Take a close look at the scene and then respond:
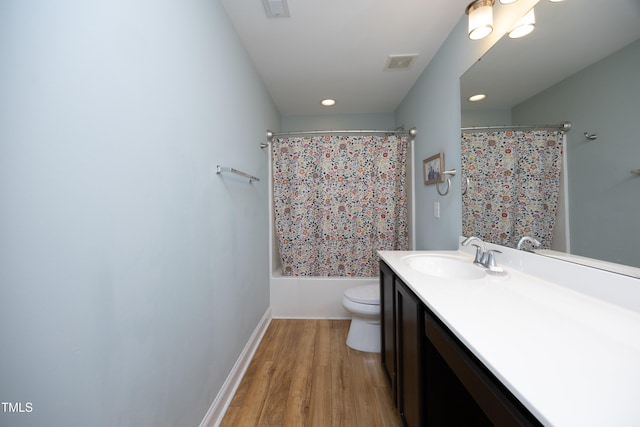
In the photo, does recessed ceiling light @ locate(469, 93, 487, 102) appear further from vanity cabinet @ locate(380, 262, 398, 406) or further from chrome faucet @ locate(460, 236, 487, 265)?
vanity cabinet @ locate(380, 262, 398, 406)

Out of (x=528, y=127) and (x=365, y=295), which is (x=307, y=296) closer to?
(x=365, y=295)

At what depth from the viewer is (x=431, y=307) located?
81 cm

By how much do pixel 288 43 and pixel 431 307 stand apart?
187 cm

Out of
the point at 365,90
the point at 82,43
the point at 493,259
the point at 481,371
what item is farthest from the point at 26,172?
the point at 365,90

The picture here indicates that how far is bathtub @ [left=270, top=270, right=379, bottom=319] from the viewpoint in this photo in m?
2.46

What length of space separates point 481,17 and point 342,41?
842mm

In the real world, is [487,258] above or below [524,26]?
below

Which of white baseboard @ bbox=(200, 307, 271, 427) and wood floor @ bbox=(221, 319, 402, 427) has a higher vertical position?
white baseboard @ bbox=(200, 307, 271, 427)

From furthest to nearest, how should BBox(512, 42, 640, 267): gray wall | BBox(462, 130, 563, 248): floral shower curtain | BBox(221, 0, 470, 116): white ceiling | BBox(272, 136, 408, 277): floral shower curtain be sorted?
BBox(272, 136, 408, 277): floral shower curtain → BBox(221, 0, 470, 116): white ceiling → BBox(462, 130, 563, 248): floral shower curtain → BBox(512, 42, 640, 267): gray wall

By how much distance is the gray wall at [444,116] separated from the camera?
1.41m

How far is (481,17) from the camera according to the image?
124cm

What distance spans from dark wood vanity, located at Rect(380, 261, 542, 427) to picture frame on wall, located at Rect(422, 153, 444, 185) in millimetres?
903

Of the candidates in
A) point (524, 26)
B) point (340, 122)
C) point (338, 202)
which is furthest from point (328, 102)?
point (524, 26)

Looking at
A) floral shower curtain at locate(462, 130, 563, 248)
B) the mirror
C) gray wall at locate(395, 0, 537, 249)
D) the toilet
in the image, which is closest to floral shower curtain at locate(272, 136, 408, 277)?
gray wall at locate(395, 0, 537, 249)
